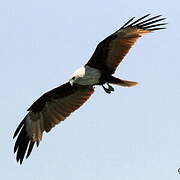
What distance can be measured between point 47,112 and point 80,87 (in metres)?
0.99

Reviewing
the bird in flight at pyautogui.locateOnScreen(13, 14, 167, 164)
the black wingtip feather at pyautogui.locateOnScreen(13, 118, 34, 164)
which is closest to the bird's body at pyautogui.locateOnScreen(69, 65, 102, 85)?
the bird in flight at pyautogui.locateOnScreen(13, 14, 167, 164)

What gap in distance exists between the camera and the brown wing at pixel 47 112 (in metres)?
14.3

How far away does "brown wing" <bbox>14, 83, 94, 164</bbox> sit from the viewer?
14.3 m

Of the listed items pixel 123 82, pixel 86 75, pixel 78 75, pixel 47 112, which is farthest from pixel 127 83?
pixel 47 112

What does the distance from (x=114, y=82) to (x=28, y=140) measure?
2555 mm

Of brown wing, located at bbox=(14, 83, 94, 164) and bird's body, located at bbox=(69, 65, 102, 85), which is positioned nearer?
bird's body, located at bbox=(69, 65, 102, 85)

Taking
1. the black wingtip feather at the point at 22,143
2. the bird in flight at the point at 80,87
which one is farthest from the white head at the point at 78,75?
the black wingtip feather at the point at 22,143

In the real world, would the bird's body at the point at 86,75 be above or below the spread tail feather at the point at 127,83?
above

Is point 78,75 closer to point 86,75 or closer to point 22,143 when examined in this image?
point 86,75

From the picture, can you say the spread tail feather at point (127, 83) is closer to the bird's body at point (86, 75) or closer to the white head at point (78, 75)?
the bird's body at point (86, 75)

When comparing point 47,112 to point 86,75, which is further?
point 47,112

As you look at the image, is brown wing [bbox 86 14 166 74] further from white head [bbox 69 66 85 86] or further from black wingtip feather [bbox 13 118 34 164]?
black wingtip feather [bbox 13 118 34 164]

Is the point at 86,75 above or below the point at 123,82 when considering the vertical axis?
above

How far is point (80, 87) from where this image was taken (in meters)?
14.2
